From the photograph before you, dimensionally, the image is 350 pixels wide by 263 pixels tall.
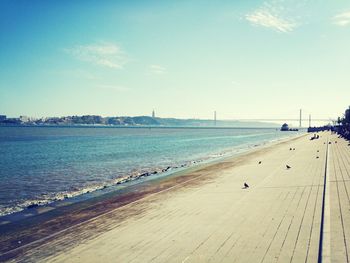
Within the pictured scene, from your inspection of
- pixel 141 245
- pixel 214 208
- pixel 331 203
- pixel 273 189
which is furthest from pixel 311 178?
pixel 141 245

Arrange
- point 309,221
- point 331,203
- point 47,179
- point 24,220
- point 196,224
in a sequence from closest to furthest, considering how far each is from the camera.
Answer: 1. point 309,221
2. point 196,224
3. point 331,203
4. point 24,220
5. point 47,179

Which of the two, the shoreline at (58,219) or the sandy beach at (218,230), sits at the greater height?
the sandy beach at (218,230)

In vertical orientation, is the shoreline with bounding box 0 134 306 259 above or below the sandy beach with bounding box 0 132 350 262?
below

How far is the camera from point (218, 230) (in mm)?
10680

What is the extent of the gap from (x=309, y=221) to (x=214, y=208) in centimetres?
411

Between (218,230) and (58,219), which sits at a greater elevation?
(218,230)

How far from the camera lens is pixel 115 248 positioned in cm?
980

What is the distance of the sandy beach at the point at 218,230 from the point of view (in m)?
8.62

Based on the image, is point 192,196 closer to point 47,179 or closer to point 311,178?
point 311,178

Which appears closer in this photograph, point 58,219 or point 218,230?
point 218,230

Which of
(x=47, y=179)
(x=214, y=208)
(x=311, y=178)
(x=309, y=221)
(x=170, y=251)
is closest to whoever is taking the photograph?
(x=170, y=251)

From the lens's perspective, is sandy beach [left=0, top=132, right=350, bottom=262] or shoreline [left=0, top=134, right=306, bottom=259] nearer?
sandy beach [left=0, top=132, right=350, bottom=262]

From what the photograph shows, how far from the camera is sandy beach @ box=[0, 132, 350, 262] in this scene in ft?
28.3

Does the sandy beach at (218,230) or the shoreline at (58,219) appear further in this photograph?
the shoreline at (58,219)
